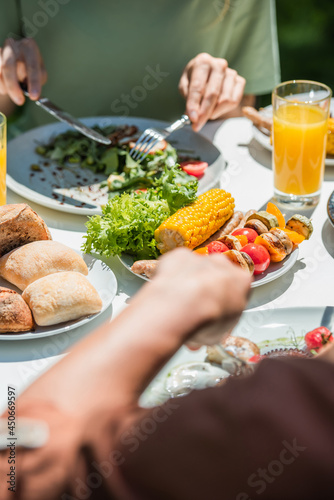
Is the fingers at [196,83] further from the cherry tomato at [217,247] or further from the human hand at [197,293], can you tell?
the human hand at [197,293]

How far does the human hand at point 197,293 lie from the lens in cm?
50

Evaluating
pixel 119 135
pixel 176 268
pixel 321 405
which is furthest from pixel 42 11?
pixel 321 405

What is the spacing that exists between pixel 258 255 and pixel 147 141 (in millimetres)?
651

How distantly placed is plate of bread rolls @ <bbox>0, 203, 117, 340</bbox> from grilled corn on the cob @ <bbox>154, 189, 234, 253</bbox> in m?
0.16

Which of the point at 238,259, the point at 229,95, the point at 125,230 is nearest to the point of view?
the point at 238,259

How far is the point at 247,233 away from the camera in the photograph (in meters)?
1.35

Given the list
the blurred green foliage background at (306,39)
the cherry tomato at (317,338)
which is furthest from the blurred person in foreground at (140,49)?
the blurred green foliage background at (306,39)

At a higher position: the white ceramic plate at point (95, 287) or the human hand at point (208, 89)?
the human hand at point (208, 89)

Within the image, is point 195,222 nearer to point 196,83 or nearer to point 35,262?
point 35,262

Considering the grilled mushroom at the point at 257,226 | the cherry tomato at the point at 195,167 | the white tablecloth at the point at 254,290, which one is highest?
the grilled mushroom at the point at 257,226

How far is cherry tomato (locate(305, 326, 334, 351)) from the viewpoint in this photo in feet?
3.38

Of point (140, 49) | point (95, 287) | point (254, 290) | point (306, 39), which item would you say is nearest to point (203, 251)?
point (254, 290)

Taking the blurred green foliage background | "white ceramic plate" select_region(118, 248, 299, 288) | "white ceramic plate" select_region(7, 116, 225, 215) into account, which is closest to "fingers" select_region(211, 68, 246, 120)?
"white ceramic plate" select_region(7, 116, 225, 215)

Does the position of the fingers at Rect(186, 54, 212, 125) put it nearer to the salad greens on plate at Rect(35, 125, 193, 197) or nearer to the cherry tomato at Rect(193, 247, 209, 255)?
the salad greens on plate at Rect(35, 125, 193, 197)
